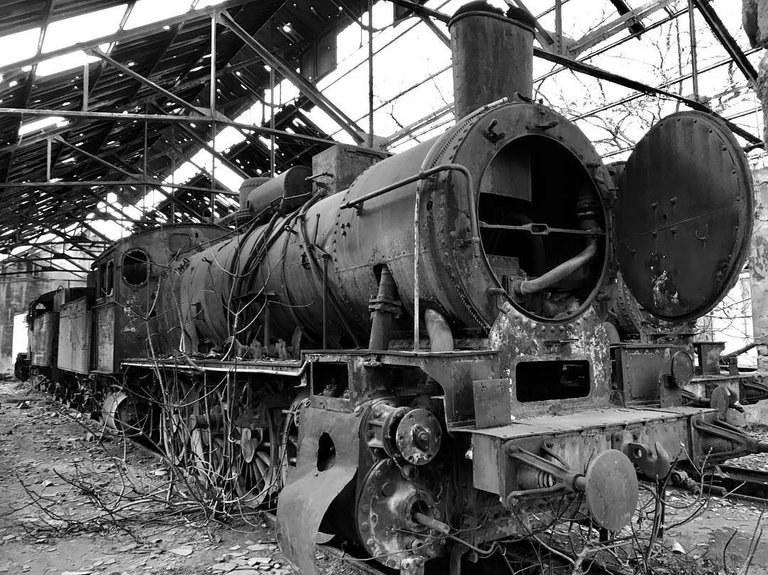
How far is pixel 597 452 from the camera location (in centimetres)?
311

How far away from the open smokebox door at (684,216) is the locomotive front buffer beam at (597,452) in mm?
781

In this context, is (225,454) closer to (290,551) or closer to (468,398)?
(290,551)

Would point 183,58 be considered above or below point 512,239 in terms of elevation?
above

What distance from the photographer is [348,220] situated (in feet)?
13.9

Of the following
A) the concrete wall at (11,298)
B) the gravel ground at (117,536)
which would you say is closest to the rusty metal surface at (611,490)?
the gravel ground at (117,536)

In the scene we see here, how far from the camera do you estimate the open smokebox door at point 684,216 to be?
3.58 meters

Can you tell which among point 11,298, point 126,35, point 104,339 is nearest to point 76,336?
point 104,339

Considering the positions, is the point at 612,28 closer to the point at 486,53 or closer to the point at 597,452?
the point at 486,53

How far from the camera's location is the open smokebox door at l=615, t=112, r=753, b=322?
358cm

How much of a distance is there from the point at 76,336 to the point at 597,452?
10.8 meters

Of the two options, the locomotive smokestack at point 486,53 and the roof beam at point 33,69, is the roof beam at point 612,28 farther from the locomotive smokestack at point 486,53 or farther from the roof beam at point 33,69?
the roof beam at point 33,69

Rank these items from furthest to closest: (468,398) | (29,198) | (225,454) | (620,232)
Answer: (29,198) < (225,454) < (620,232) < (468,398)

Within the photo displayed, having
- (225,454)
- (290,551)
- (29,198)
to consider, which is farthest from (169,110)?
(290,551)

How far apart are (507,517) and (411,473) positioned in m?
0.64
